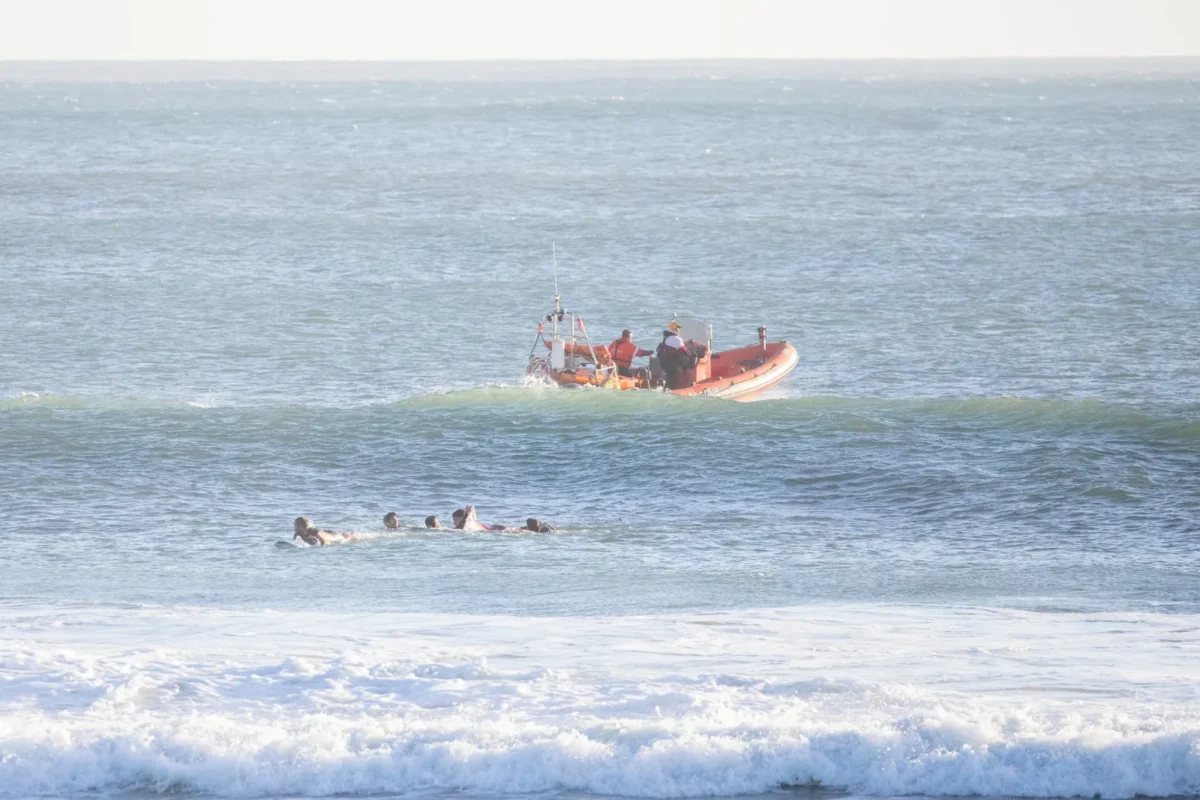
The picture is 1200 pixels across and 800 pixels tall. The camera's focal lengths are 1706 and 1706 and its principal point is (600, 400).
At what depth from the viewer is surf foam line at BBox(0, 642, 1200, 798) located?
11172mm

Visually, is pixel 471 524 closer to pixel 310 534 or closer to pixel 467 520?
pixel 467 520

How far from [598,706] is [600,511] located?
25.0 feet

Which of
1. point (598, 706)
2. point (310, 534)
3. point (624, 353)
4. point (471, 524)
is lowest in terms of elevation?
point (471, 524)

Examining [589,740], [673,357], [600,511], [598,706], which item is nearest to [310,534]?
[600,511]

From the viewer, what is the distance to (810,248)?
4634cm

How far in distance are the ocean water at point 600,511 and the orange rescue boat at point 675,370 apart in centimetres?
35

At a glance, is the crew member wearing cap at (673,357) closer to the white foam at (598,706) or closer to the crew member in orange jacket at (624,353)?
the crew member in orange jacket at (624,353)

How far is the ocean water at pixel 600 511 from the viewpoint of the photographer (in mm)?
11594

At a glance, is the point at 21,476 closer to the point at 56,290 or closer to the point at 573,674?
the point at 573,674

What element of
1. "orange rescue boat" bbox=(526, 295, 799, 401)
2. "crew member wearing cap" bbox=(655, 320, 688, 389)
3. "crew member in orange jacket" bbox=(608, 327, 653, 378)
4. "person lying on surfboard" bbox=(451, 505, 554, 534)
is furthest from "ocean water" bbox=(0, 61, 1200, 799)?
"crew member in orange jacket" bbox=(608, 327, 653, 378)

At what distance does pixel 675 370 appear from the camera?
980 inches

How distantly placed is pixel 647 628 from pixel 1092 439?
1067 centimetres

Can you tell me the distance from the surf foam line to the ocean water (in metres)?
0.03

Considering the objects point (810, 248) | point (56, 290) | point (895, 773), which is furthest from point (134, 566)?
point (810, 248)
